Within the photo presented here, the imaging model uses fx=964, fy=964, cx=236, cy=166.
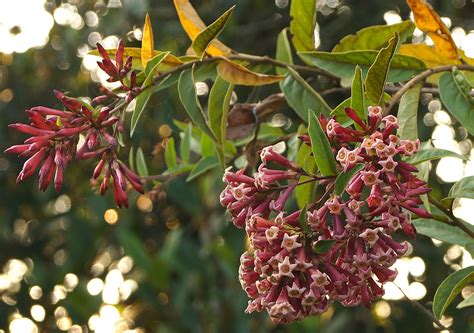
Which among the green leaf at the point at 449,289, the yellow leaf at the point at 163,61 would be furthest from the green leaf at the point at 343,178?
the yellow leaf at the point at 163,61

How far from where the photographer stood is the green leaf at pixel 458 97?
1.09 metres

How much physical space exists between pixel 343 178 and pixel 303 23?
44 cm

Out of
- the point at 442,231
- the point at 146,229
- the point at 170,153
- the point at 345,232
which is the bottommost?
the point at 146,229

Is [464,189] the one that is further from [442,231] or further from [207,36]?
[207,36]

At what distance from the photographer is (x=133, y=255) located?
288 centimetres

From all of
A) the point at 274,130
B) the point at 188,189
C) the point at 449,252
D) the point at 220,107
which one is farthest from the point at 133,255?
the point at 220,107

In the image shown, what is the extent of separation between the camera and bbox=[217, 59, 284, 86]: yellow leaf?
1.17m

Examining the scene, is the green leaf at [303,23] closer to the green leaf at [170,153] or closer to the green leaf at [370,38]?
the green leaf at [370,38]

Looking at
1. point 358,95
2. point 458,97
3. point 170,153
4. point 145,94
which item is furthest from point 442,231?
point 170,153

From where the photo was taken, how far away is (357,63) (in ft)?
3.80

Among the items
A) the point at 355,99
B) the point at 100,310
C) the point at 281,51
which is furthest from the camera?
the point at 100,310

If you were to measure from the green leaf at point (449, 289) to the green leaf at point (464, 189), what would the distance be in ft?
0.28

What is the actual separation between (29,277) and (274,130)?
2.04m

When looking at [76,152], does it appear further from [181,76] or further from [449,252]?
[449,252]
